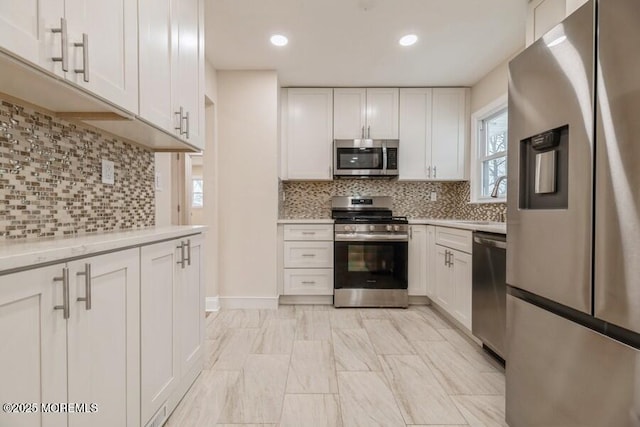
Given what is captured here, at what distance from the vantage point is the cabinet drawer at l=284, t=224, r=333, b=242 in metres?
3.38

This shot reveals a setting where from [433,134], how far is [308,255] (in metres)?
2.05

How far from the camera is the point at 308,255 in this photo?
3402 millimetres

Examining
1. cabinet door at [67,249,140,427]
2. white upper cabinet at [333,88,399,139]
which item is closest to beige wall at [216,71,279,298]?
white upper cabinet at [333,88,399,139]

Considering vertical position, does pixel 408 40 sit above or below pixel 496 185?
above

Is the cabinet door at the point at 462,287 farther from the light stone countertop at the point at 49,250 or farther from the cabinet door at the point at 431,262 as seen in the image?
the light stone countertop at the point at 49,250

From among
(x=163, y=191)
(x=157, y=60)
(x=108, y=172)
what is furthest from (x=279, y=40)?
(x=108, y=172)

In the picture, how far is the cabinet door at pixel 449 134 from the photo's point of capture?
3.66 metres

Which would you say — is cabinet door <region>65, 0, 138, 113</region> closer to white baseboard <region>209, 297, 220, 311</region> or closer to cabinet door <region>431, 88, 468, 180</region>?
white baseboard <region>209, 297, 220, 311</region>

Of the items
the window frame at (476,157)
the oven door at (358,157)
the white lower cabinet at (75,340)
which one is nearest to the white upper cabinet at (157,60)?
the white lower cabinet at (75,340)

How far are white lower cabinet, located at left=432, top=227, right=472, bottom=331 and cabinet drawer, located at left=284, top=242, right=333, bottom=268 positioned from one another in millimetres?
1111

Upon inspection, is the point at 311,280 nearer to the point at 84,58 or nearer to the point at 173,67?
the point at 173,67

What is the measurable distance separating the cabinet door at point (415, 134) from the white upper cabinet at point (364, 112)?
0.12m

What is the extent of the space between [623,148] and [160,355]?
184 cm

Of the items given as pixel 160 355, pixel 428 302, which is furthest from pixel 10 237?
pixel 428 302
